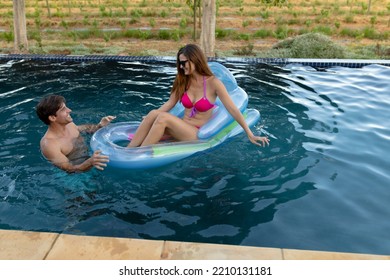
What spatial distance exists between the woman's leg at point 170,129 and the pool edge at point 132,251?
4.81 feet

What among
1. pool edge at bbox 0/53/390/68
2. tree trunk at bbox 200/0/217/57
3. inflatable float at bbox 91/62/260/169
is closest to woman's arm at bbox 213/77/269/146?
inflatable float at bbox 91/62/260/169

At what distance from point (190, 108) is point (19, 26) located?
6203 millimetres

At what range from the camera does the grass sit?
394 inches

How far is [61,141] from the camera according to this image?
3732 millimetres

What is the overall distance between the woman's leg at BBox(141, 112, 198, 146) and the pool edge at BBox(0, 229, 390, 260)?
146 centimetres

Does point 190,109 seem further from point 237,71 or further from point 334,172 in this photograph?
point 237,71

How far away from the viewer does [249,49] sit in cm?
922

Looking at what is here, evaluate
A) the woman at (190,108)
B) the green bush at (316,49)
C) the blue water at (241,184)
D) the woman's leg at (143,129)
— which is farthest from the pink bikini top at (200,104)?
the green bush at (316,49)

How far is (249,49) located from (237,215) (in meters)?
6.44

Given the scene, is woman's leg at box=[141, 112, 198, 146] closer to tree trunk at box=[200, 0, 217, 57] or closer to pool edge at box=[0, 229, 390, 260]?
pool edge at box=[0, 229, 390, 260]

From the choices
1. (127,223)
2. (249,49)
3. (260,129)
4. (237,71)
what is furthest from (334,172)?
(249,49)

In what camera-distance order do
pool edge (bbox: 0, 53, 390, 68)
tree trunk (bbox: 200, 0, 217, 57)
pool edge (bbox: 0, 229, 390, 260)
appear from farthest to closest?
tree trunk (bbox: 200, 0, 217, 57), pool edge (bbox: 0, 53, 390, 68), pool edge (bbox: 0, 229, 390, 260)

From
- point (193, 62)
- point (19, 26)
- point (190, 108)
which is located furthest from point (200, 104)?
point (19, 26)

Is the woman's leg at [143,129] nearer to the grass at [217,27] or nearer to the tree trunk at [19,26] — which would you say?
the grass at [217,27]
